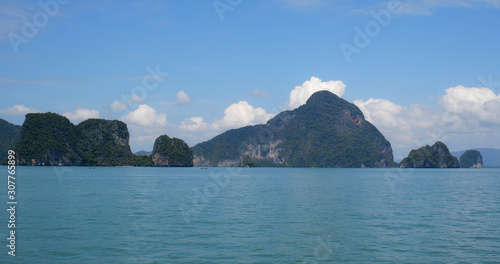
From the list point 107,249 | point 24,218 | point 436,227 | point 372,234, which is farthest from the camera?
point 24,218

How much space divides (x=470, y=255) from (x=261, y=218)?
18.8 meters

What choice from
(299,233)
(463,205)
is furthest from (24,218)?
(463,205)

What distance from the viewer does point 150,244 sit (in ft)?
91.5

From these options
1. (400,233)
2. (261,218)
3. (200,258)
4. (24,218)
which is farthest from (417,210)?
(24,218)

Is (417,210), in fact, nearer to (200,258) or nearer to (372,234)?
(372,234)

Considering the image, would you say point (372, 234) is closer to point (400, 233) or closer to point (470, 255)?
point (400, 233)

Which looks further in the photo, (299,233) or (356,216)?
(356,216)

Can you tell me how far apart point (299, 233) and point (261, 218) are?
315 inches

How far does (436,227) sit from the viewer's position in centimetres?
3525

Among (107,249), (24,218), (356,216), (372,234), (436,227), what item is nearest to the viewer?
(107,249)

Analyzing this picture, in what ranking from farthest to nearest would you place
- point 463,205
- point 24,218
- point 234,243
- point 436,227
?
point 463,205
point 24,218
point 436,227
point 234,243

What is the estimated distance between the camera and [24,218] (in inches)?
1508

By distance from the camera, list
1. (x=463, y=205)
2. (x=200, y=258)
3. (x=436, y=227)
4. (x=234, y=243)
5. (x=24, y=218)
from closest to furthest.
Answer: (x=200, y=258), (x=234, y=243), (x=436, y=227), (x=24, y=218), (x=463, y=205)

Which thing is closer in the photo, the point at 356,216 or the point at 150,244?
the point at 150,244
